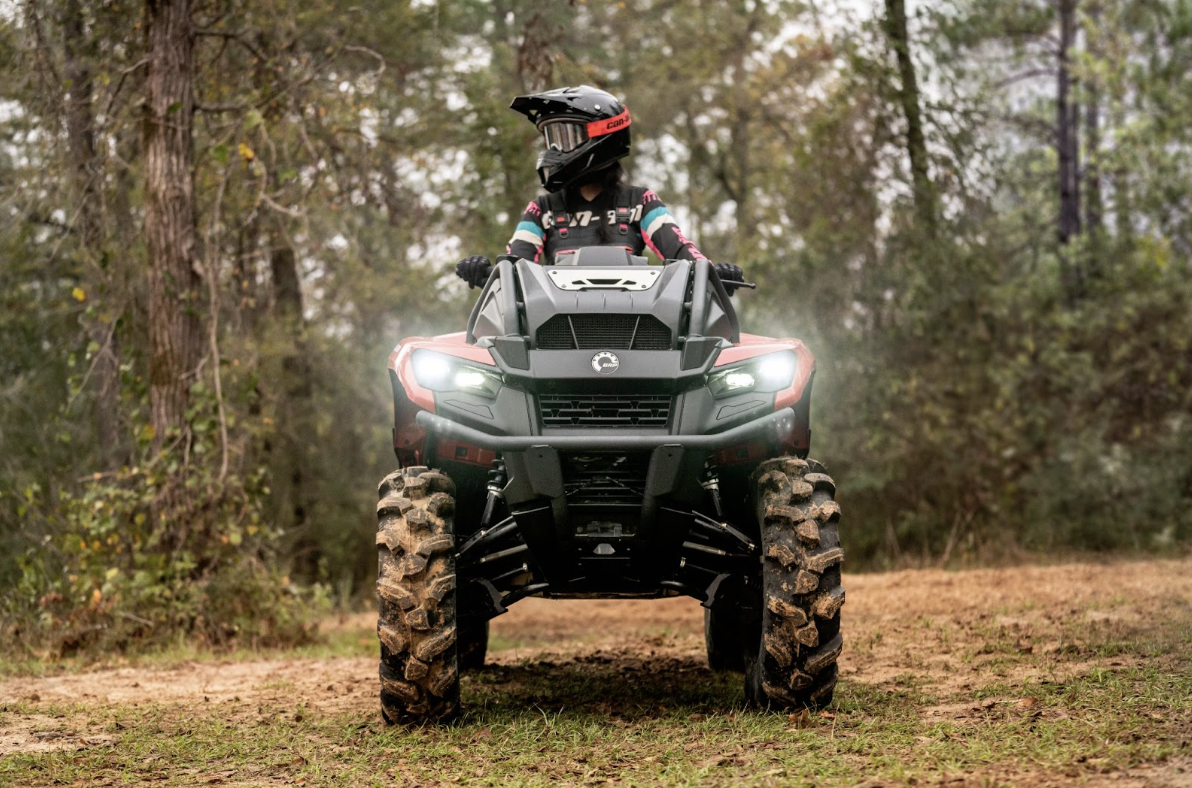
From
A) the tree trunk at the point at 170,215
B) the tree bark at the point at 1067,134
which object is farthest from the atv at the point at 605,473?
the tree bark at the point at 1067,134

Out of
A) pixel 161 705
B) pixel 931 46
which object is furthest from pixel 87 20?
pixel 931 46

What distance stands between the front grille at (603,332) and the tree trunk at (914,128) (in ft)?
39.8

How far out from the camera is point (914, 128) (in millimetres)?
17562

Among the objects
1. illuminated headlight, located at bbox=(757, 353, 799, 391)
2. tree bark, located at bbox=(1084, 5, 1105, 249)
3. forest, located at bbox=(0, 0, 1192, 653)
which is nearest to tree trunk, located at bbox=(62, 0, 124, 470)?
forest, located at bbox=(0, 0, 1192, 653)

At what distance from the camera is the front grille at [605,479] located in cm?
588

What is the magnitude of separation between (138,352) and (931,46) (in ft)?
37.0

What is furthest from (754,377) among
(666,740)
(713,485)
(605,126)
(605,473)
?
(605,126)

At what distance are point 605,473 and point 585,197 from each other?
211 cm

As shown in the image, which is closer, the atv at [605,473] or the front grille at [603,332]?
the atv at [605,473]

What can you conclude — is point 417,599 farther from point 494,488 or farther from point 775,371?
point 775,371

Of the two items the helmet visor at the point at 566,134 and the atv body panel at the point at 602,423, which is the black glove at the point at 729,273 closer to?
the atv body panel at the point at 602,423

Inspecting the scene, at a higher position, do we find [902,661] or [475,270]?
[475,270]

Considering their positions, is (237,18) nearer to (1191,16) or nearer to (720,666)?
(720,666)

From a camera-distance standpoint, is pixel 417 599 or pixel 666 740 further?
pixel 417 599
